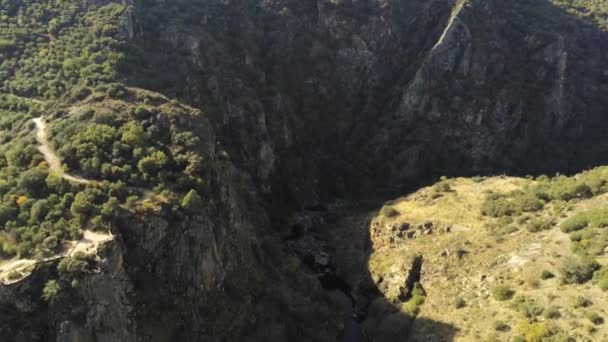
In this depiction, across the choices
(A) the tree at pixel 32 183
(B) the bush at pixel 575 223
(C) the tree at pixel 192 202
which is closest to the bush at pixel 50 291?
(A) the tree at pixel 32 183

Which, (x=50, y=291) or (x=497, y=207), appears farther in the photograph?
(x=497, y=207)

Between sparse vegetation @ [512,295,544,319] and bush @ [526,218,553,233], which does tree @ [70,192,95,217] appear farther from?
bush @ [526,218,553,233]

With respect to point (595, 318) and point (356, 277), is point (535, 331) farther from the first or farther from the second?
point (356, 277)

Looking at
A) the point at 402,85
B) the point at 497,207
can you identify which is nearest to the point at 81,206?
the point at 497,207

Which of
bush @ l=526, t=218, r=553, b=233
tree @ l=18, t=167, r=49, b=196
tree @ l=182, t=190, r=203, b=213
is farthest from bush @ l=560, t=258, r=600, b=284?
tree @ l=18, t=167, r=49, b=196

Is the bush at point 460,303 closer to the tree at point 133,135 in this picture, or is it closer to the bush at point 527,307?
the bush at point 527,307
